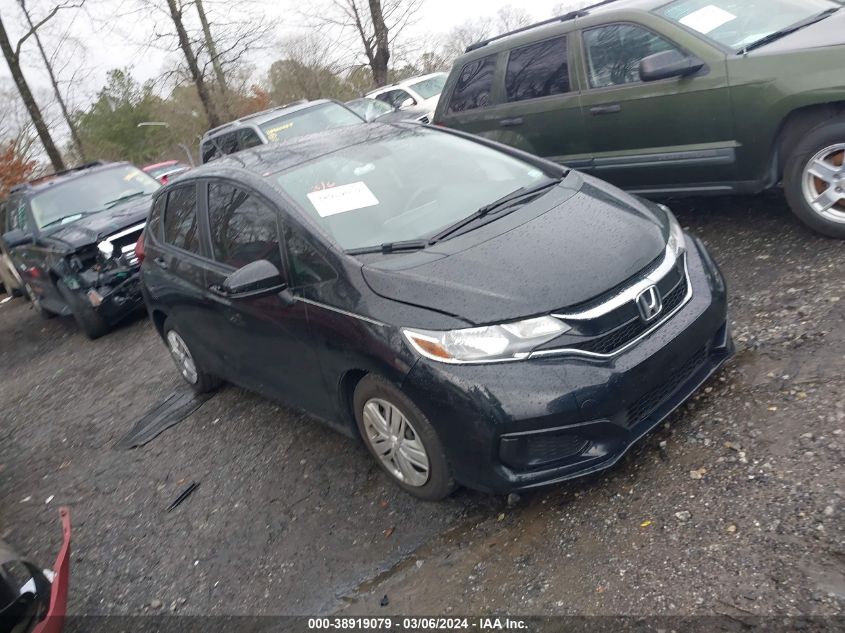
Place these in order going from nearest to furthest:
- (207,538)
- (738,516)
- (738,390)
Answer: (738,516), (738,390), (207,538)

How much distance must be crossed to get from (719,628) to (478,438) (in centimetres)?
113

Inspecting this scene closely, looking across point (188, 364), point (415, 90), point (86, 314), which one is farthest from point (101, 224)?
point (415, 90)

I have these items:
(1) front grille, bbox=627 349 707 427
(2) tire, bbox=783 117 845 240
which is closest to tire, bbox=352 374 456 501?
(1) front grille, bbox=627 349 707 427

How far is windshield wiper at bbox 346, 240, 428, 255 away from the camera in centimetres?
370

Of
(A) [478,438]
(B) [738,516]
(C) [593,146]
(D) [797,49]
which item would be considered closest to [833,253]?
(D) [797,49]

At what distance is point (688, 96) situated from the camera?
17.4ft

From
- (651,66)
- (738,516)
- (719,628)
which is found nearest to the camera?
(719,628)

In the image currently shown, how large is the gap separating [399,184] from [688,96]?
2.44 metres

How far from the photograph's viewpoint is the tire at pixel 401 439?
3393mm

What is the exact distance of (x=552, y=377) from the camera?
3.10 m

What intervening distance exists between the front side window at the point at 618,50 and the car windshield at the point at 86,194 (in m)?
6.20

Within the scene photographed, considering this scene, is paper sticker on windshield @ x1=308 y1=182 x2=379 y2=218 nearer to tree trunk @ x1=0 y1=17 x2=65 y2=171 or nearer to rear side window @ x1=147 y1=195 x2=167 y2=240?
rear side window @ x1=147 y1=195 x2=167 y2=240

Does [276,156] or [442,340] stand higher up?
[276,156]

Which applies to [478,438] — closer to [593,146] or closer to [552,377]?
[552,377]
